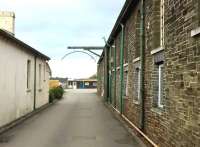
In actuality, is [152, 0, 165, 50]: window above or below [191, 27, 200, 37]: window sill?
above

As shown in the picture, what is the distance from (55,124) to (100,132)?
339cm

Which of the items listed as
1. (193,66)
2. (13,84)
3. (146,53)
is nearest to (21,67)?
(13,84)

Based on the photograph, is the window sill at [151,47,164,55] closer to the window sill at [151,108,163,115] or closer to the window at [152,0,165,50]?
the window at [152,0,165,50]

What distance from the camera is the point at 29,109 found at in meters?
25.4

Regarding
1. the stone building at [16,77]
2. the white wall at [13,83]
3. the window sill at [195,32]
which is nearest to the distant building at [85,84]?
the stone building at [16,77]

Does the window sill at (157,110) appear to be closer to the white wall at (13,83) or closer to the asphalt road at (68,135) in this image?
the asphalt road at (68,135)

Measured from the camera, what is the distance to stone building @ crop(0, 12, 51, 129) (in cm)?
1783

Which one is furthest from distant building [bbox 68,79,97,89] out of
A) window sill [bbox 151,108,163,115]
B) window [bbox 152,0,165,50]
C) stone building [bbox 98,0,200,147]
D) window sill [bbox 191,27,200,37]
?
window sill [bbox 191,27,200,37]

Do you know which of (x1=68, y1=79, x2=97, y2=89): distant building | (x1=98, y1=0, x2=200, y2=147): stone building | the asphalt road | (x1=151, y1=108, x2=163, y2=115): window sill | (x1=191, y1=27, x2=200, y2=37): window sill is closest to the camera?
(x1=191, y1=27, x2=200, y2=37): window sill

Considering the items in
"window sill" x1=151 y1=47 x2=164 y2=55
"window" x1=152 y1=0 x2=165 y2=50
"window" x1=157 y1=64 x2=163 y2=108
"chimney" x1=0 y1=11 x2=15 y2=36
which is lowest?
"window" x1=157 y1=64 x2=163 y2=108

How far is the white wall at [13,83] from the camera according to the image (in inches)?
696

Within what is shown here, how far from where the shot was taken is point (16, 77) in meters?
20.7

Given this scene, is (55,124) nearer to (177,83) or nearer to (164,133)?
(164,133)

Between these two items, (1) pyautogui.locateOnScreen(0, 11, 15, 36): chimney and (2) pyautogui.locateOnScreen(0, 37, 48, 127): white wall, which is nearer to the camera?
(2) pyautogui.locateOnScreen(0, 37, 48, 127): white wall
